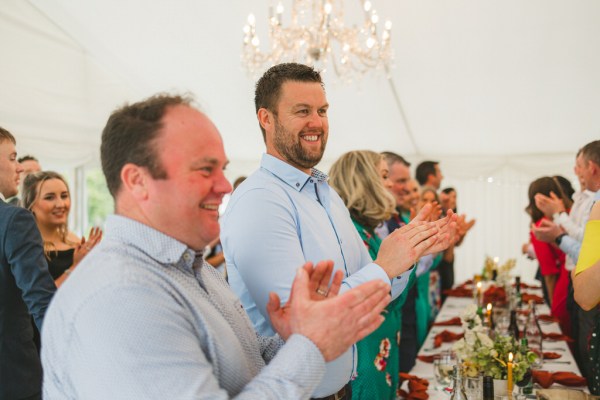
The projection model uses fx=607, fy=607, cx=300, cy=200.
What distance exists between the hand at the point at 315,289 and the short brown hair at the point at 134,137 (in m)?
0.35

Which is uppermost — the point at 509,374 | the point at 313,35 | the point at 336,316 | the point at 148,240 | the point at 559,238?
the point at 313,35

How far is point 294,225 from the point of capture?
1.70 metres

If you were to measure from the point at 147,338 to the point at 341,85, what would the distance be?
20.9 feet

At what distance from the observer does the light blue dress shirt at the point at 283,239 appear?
1.56 metres

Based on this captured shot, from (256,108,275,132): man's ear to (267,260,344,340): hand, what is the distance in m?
0.80

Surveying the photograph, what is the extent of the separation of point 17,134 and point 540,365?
5143 mm

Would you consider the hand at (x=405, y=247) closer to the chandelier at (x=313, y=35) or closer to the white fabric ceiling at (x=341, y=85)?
the chandelier at (x=313, y=35)

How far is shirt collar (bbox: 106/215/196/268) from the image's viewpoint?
1.03 metres

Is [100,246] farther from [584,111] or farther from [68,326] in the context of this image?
[584,111]

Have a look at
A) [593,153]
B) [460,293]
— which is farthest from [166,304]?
[460,293]

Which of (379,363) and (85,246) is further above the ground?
(85,246)

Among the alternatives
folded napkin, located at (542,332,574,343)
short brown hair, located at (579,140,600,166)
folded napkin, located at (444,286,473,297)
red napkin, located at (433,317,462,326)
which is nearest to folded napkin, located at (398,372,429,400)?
folded napkin, located at (542,332,574,343)

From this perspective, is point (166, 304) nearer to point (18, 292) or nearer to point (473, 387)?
point (473, 387)

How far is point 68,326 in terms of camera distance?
0.92 metres
